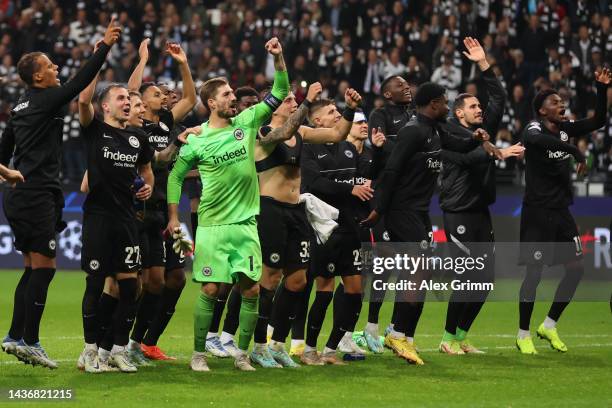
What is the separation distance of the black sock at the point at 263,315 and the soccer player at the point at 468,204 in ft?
7.17

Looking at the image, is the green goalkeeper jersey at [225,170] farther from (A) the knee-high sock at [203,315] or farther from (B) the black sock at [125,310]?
(B) the black sock at [125,310]

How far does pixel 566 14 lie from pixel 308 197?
16.4 meters

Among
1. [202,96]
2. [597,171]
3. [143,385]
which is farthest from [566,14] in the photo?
[143,385]

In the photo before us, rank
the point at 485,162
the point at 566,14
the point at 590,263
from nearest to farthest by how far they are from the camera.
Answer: the point at 485,162 → the point at 590,263 → the point at 566,14

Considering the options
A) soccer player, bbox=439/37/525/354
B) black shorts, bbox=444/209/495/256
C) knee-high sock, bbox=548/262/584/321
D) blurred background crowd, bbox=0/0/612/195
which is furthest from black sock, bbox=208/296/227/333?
blurred background crowd, bbox=0/0/612/195

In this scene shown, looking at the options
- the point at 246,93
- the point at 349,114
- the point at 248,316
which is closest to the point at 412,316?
the point at 248,316

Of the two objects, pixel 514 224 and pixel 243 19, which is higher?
pixel 243 19

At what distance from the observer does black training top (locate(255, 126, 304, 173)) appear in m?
11.3

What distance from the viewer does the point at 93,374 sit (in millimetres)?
10477

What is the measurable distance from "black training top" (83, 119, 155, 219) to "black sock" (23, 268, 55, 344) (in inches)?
28.3

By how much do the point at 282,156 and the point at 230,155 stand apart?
739mm

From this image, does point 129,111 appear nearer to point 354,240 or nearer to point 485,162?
point 354,240

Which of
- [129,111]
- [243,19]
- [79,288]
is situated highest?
[243,19]

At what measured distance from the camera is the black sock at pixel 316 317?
1162cm
